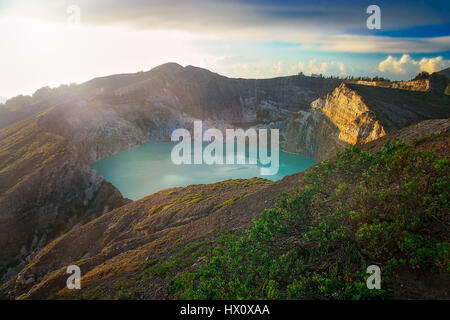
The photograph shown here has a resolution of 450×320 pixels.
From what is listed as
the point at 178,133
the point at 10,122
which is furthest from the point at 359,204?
the point at 10,122

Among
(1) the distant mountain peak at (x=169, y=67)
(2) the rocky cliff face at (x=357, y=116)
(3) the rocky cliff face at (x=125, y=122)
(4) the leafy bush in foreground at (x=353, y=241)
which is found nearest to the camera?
(4) the leafy bush in foreground at (x=353, y=241)

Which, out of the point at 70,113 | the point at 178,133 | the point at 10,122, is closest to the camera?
the point at 70,113

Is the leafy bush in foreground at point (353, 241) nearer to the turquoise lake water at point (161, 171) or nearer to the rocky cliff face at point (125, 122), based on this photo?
the rocky cliff face at point (125, 122)

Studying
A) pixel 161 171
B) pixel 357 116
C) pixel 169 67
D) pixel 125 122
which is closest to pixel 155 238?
pixel 161 171

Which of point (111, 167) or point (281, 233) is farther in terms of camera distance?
point (111, 167)

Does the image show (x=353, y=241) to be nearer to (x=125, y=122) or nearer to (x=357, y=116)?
(x=357, y=116)

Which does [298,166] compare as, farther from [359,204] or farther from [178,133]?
[359,204]

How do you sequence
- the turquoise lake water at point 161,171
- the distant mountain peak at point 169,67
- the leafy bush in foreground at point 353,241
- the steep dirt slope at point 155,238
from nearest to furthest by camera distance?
1. the leafy bush in foreground at point 353,241
2. the steep dirt slope at point 155,238
3. the turquoise lake water at point 161,171
4. the distant mountain peak at point 169,67

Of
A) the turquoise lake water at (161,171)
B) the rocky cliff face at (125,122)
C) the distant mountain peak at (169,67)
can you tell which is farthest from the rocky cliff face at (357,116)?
the distant mountain peak at (169,67)
